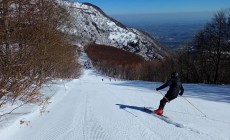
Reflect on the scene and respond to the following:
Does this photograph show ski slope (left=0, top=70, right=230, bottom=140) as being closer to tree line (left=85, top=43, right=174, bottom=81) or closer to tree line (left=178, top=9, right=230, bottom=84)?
tree line (left=178, top=9, right=230, bottom=84)

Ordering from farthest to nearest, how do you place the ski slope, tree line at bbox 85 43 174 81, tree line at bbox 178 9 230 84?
tree line at bbox 85 43 174 81, tree line at bbox 178 9 230 84, the ski slope

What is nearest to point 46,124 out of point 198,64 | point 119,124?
point 119,124

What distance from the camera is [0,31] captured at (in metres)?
10.2

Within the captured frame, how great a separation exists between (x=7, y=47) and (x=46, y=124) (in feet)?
8.79

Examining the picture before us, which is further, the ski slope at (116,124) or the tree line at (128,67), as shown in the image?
the tree line at (128,67)

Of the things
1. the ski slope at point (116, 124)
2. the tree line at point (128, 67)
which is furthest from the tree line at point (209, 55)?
the ski slope at point (116, 124)

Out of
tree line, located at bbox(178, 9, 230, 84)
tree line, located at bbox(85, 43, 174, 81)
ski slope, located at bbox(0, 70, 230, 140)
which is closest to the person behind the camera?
ski slope, located at bbox(0, 70, 230, 140)

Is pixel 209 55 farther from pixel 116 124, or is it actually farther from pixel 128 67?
pixel 128 67

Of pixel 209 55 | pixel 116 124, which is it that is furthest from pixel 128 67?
pixel 116 124

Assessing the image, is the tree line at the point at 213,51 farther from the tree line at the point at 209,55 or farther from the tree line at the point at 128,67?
the tree line at the point at 128,67

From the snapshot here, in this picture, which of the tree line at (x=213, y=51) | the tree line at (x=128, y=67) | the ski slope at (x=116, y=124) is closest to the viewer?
the ski slope at (x=116, y=124)

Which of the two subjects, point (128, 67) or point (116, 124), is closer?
point (116, 124)

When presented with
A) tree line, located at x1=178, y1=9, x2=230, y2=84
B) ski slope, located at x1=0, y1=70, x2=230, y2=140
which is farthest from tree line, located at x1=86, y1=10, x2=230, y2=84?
ski slope, located at x1=0, y1=70, x2=230, y2=140

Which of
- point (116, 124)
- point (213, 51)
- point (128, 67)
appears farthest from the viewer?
point (128, 67)
